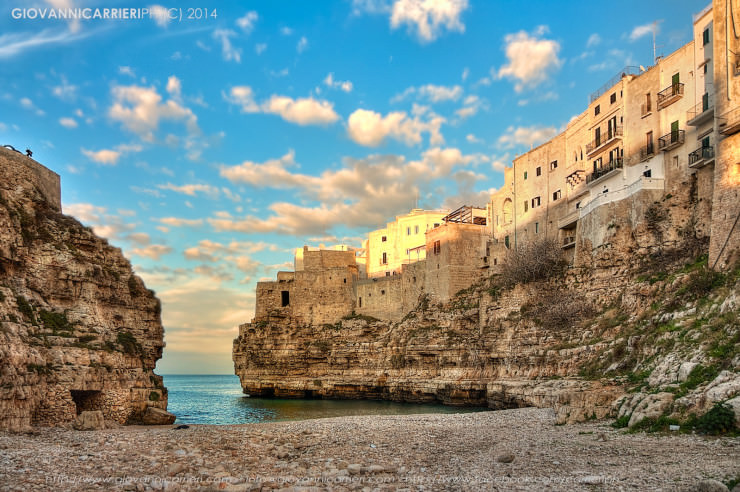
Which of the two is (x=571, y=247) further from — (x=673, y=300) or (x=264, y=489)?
(x=264, y=489)

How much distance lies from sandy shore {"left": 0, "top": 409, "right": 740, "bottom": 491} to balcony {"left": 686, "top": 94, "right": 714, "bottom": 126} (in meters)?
18.6

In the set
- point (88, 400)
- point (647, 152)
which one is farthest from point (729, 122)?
point (88, 400)

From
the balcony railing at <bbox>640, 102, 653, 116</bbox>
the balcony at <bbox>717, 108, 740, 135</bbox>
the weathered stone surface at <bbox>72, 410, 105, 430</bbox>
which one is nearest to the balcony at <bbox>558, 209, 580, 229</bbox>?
the balcony railing at <bbox>640, 102, 653, 116</bbox>

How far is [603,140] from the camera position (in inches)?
1465

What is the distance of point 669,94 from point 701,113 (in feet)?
11.4

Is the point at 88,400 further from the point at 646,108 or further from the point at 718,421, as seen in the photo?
the point at 646,108

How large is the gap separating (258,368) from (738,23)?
48.0 m

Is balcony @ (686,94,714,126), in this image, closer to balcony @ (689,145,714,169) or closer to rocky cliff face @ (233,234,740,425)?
balcony @ (689,145,714,169)

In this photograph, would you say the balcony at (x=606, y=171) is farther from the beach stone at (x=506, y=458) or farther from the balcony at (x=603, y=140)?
the beach stone at (x=506, y=458)

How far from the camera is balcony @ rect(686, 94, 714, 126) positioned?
90.7 feet

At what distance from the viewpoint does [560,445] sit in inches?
526

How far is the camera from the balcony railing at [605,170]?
35.6 meters

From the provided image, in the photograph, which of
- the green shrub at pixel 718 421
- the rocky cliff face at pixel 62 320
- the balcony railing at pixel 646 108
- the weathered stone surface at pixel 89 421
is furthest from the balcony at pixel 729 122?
the weathered stone surface at pixel 89 421

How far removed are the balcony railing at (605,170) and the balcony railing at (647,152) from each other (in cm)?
170
